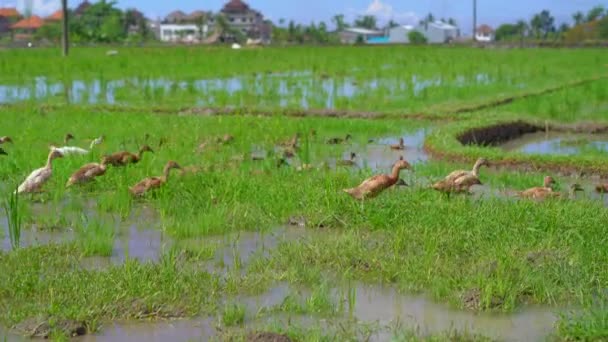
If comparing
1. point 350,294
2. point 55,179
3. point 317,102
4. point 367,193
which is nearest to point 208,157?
point 55,179

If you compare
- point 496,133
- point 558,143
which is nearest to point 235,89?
point 496,133

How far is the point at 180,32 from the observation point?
85375mm

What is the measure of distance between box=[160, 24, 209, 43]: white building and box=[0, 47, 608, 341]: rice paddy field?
67786 mm

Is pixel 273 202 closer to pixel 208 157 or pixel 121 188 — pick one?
pixel 121 188

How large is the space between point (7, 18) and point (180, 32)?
1671cm

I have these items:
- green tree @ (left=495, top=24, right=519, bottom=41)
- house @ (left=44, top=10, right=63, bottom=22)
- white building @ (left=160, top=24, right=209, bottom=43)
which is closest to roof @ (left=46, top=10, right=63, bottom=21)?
house @ (left=44, top=10, right=63, bottom=22)

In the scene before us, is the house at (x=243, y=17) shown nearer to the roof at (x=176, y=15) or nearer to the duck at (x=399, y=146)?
the roof at (x=176, y=15)

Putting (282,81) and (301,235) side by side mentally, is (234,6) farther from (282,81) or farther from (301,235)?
(301,235)

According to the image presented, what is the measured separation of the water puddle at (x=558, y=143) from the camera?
34.0 ft

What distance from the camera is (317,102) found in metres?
15.2

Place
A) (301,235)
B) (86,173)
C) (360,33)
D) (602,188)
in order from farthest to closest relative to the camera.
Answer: (360,33) < (602,188) < (86,173) < (301,235)

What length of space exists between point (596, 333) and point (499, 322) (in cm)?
56

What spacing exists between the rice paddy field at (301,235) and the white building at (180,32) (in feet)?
222

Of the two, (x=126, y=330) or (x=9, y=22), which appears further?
(x=9, y=22)
